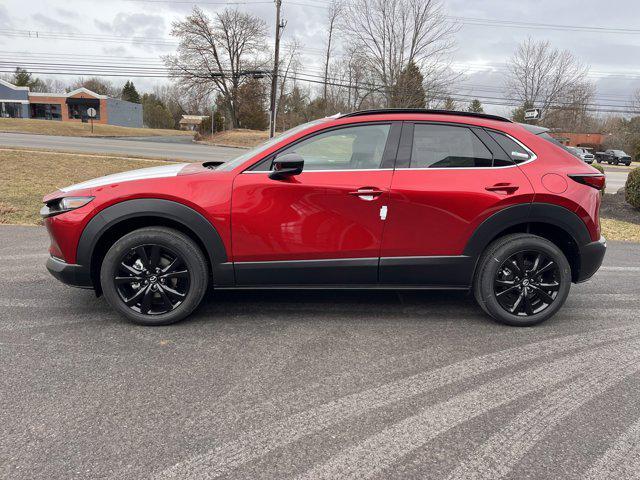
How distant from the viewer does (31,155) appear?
14031mm

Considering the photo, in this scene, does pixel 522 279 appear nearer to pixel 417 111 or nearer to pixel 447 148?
pixel 447 148

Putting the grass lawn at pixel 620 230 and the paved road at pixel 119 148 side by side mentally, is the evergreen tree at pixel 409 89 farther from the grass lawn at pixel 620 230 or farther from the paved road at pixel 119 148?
the grass lawn at pixel 620 230

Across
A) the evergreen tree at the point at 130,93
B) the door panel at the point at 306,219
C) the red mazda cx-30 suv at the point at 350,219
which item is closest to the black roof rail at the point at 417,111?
the red mazda cx-30 suv at the point at 350,219

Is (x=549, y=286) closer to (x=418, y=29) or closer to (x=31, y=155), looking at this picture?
(x=31, y=155)

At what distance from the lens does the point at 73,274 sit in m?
3.56

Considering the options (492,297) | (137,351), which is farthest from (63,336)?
(492,297)

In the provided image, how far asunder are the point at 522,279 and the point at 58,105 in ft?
251

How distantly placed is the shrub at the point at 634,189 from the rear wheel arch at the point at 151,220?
10457 mm

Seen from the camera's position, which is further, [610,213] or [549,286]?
[610,213]

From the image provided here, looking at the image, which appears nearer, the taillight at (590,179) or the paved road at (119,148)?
the taillight at (590,179)

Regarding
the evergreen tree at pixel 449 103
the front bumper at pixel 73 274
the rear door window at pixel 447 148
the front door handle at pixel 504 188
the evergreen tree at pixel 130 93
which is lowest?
the front bumper at pixel 73 274

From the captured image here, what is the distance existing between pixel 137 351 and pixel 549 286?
3.21 m

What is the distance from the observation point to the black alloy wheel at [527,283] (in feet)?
12.4

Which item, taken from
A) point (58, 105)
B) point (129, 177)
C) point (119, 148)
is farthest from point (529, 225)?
point (58, 105)
